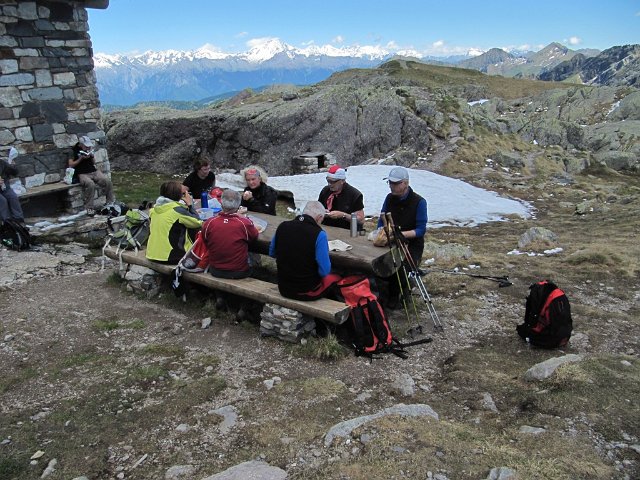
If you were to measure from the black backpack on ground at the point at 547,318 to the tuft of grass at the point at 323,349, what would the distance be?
8.71 ft

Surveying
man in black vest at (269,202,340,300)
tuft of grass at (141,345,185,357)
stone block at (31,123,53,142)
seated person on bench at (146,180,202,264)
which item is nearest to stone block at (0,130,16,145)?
stone block at (31,123,53,142)

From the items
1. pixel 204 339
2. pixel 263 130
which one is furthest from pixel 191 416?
pixel 263 130

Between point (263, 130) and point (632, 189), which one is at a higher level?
point (263, 130)

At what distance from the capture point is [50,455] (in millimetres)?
4348

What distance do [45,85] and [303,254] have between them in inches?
335

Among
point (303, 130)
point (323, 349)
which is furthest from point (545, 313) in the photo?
point (303, 130)

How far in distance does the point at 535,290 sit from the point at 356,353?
271 cm

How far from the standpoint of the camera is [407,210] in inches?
291

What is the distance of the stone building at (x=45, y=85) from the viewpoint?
34.3 ft

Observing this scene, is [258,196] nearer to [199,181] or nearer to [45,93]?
[199,181]

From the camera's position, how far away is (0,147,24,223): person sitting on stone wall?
392 inches

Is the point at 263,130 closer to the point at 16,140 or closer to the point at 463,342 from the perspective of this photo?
the point at 16,140

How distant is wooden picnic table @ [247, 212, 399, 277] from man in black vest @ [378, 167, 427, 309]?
506 millimetres

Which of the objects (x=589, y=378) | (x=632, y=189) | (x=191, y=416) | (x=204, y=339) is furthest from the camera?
(x=632, y=189)
